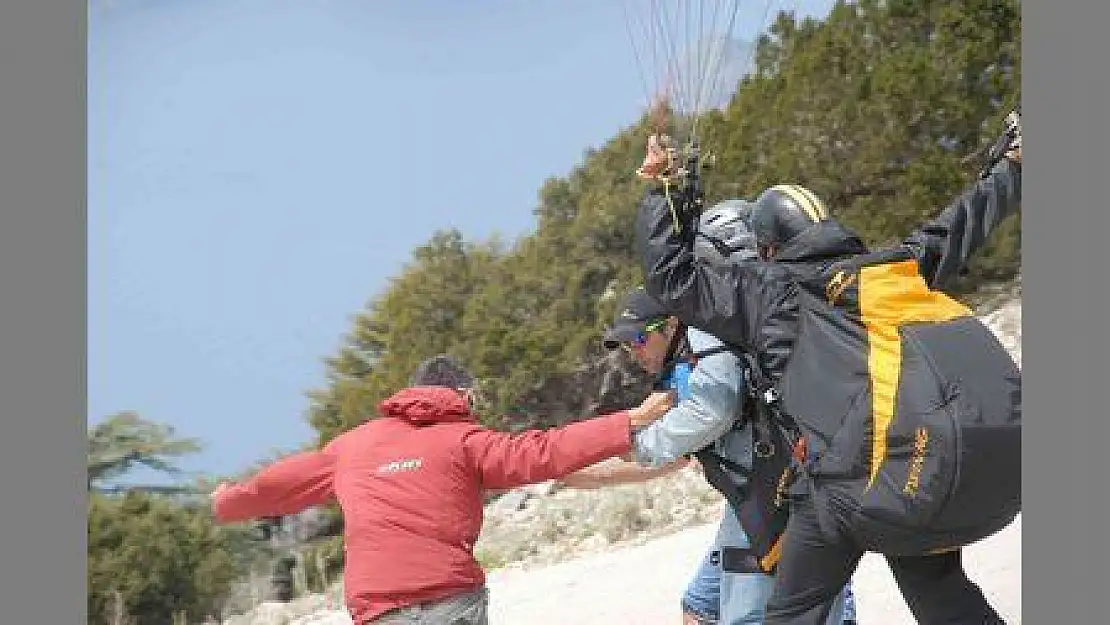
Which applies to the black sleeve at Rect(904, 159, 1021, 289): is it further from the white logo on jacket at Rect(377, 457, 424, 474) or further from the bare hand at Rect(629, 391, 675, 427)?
the white logo on jacket at Rect(377, 457, 424, 474)

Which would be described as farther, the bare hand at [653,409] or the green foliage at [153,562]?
the green foliage at [153,562]

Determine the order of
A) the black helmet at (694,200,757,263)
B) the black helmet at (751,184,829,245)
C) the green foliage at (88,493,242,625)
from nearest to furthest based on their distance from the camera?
1. the black helmet at (751,184,829,245)
2. the black helmet at (694,200,757,263)
3. the green foliage at (88,493,242,625)

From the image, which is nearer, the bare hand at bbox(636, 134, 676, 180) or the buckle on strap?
the bare hand at bbox(636, 134, 676, 180)

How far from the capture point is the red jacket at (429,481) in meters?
4.02

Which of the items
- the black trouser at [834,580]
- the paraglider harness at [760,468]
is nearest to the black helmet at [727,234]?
the paraglider harness at [760,468]

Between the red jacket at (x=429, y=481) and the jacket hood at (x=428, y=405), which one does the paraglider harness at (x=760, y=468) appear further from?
the jacket hood at (x=428, y=405)

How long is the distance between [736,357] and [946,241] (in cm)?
61

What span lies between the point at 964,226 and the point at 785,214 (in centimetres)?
48

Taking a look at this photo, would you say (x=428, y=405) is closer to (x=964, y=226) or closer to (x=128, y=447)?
(x=964, y=226)

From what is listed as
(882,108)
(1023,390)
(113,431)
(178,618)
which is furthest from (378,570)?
(113,431)

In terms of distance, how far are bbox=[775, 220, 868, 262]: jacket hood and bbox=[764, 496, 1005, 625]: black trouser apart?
580 mm

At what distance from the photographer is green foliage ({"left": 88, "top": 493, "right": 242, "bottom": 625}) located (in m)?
21.1

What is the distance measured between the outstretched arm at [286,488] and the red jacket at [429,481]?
0.14 metres

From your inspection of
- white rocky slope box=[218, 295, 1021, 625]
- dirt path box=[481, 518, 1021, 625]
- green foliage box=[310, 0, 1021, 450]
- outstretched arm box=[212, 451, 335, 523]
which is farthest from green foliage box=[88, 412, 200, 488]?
outstretched arm box=[212, 451, 335, 523]
